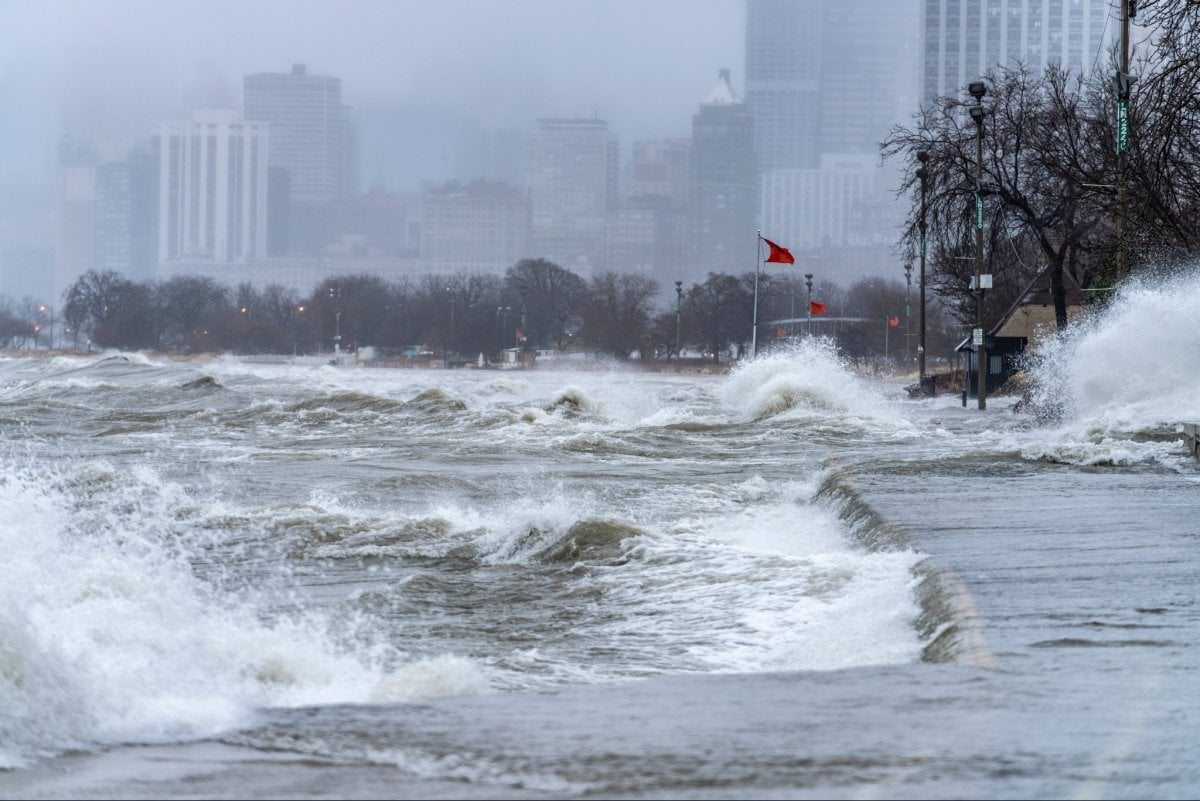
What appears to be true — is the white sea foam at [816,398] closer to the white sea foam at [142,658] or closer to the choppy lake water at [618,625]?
the choppy lake water at [618,625]

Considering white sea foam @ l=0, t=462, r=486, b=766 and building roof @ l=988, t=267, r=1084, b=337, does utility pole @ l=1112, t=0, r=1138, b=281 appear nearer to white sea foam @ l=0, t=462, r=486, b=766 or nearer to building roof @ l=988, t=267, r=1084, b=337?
white sea foam @ l=0, t=462, r=486, b=766

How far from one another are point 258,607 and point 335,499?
6.50m

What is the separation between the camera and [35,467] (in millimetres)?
19500

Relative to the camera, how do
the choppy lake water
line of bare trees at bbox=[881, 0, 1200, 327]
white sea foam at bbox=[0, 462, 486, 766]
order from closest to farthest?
the choppy lake water
white sea foam at bbox=[0, 462, 486, 766]
line of bare trees at bbox=[881, 0, 1200, 327]

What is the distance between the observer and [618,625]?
939cm

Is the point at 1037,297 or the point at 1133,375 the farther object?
the point at 1037,297

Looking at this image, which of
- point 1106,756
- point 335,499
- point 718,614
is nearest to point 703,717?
point 1106,756

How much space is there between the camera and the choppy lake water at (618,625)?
5.11 metres

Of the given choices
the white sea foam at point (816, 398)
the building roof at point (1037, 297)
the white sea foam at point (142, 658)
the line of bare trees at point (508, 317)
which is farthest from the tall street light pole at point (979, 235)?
the line of bare trees at point (508, 317)

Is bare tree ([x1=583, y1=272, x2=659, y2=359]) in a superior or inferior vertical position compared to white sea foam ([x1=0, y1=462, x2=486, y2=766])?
superior

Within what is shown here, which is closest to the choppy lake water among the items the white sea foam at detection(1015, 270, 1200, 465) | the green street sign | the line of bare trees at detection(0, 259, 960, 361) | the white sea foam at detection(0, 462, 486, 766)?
the white sea foam at detection(0, 462, 486, 766)

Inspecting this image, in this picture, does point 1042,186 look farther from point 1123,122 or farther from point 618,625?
point 618,625

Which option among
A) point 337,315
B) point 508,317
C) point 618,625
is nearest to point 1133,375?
point 618,625

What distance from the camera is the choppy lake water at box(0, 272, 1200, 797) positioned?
16.8 ft
